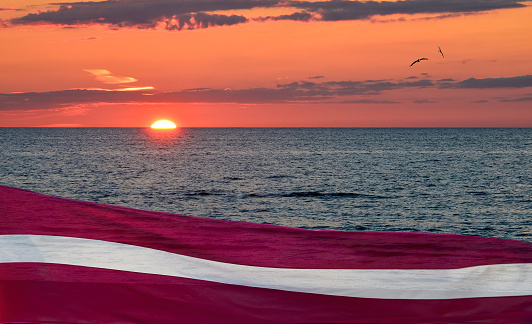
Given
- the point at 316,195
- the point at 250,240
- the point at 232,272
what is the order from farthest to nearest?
1. the point at 316,195
2. the point at 250,240
3. the point at 232,272

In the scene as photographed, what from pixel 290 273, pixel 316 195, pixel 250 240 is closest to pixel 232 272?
pixel 290 273

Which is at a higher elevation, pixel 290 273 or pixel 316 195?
pixel 290 273

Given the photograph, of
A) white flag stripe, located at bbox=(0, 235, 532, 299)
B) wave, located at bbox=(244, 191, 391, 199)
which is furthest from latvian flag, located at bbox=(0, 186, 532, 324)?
wave, located at bbox=(244, 191, 391, 199)

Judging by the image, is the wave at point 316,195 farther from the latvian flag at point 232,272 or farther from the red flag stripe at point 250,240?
the latvian flag at point 232,272

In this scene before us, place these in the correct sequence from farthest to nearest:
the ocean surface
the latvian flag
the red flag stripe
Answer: the ocean surface → the red flag stripe → the latvian flag

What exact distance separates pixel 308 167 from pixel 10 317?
83.3 metres

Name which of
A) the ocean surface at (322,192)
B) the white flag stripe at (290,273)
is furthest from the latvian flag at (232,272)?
the ocean surface at (322,192)

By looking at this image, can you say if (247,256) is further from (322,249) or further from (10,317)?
(10,317)

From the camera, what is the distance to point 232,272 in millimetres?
5719

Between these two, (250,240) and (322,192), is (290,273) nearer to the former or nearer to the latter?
(250,240)

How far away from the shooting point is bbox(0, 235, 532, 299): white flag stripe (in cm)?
535

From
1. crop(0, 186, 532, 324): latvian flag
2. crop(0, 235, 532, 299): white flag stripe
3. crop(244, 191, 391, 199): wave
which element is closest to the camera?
crop(0, 186, 532, 324): latvian flag

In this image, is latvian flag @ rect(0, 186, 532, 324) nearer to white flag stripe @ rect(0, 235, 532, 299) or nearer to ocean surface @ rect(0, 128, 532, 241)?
white flag stripe @ rect(0, 235, 532, 299)

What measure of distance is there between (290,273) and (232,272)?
0.55 m
